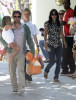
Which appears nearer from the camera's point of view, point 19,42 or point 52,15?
point 19,42

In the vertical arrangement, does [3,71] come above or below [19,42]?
below

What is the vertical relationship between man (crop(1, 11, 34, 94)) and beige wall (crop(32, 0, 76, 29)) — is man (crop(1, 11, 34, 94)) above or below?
below

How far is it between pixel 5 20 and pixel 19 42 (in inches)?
19.6

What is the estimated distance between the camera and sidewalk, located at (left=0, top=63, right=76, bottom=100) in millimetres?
6031

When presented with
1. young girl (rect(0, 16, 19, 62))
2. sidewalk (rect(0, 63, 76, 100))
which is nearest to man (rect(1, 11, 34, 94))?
young girl (rect(0, 16, 19, 62))

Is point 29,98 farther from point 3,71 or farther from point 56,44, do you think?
point 3,71

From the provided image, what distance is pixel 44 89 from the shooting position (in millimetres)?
6836

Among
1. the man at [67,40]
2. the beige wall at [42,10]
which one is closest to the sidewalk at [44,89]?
the man at [67,40]

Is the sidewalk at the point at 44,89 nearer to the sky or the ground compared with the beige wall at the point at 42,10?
nearer to the ground

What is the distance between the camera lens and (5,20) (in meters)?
6.14

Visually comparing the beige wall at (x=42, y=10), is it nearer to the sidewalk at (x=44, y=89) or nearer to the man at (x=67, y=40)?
the man at (x=67, y=40)

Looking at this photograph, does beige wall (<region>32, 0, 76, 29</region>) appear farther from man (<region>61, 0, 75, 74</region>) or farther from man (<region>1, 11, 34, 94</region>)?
man (<region>1, 11, 34, 94</region>)

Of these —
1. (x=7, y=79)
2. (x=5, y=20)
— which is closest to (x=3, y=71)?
(x=7, y=79)

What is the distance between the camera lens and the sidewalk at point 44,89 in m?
6.03
